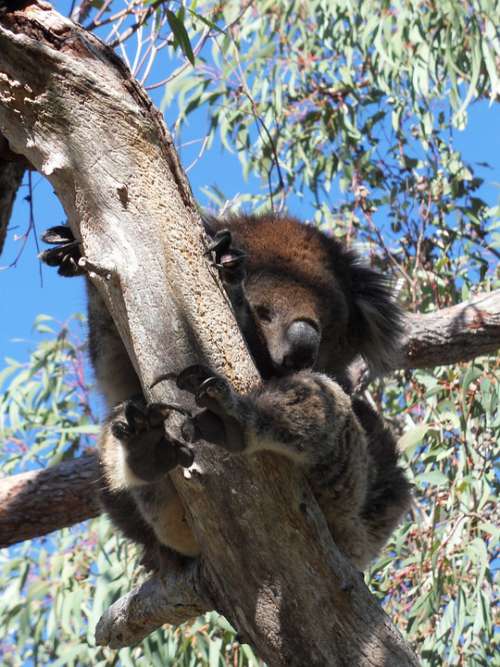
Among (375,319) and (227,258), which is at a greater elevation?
(227,258)

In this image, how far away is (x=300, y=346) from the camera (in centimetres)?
302

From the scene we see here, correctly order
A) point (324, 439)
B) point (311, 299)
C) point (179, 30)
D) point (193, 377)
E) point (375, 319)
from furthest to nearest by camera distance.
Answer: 1. point (375, 319)
2. point (311, 299)
3. point (179, 30)
4. point (324, 439)
5. point (193, 377)

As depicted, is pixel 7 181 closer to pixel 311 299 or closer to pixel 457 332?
pixel 311 299

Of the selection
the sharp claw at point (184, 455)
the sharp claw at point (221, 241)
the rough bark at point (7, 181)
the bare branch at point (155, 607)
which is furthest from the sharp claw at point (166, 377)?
the rough bark at point (7, 181)

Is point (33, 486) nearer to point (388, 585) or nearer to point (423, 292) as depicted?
point (388, 585)

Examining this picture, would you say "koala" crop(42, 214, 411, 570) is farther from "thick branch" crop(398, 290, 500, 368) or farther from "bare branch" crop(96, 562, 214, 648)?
"thick branch" crop(398, 290, 500, 368)

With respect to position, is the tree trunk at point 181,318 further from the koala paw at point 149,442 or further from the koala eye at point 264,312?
the koala eye at point 264,312

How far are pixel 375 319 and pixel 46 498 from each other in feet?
6.34

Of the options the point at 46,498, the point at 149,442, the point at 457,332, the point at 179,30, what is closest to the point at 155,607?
the point at 149,442

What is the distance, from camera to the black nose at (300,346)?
3004mm

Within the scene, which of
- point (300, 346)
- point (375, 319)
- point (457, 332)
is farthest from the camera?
point (457, 332)

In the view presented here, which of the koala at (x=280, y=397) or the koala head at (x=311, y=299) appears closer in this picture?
the koala at (x=280, y=397)

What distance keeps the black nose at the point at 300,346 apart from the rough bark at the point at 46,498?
5.92 feet

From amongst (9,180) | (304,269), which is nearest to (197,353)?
(304,269)
